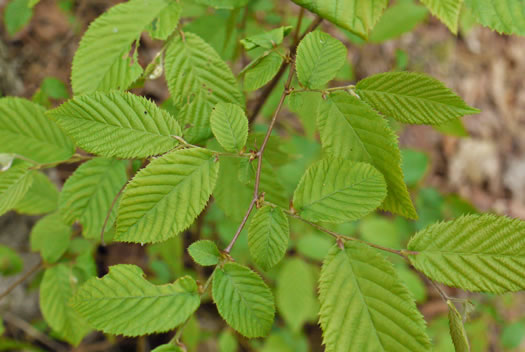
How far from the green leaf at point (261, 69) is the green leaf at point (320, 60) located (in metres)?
0.06

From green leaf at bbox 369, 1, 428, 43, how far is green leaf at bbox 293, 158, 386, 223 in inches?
40.4

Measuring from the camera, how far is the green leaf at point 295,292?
192 cm

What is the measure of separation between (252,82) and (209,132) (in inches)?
6.1

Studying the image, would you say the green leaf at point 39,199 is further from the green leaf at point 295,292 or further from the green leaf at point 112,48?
the green leaf at point 295,292

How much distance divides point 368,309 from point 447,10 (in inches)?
25.8

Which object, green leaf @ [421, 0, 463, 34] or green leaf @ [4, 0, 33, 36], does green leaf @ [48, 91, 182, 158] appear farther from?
green leaf @ [4, 0, 33, 36]

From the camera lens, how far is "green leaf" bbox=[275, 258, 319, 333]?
1.92 metres

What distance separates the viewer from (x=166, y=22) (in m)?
0.88

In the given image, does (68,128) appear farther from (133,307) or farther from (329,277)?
(329,277)

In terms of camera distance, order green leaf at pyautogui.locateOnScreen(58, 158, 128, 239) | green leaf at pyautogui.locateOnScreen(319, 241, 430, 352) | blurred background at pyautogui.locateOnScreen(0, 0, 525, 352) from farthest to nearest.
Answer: blurred background at pyautogui.locateOnScreen(0, 0, 525, 352) → green leaf at pyautogui.locateOnScreen(58, 158, 128, 239) → green leaf at pyautogui.locateOnScreen(319, 241, 430, 352)

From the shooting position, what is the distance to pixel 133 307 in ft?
2.39

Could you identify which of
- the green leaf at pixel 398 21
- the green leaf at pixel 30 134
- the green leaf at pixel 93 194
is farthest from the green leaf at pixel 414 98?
the green leaf at pixel 398 21

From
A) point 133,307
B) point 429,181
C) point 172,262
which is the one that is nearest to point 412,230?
point 429,181

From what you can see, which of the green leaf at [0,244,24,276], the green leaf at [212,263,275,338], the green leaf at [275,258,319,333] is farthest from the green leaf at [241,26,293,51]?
the green leaf at [275,258,319,333]
